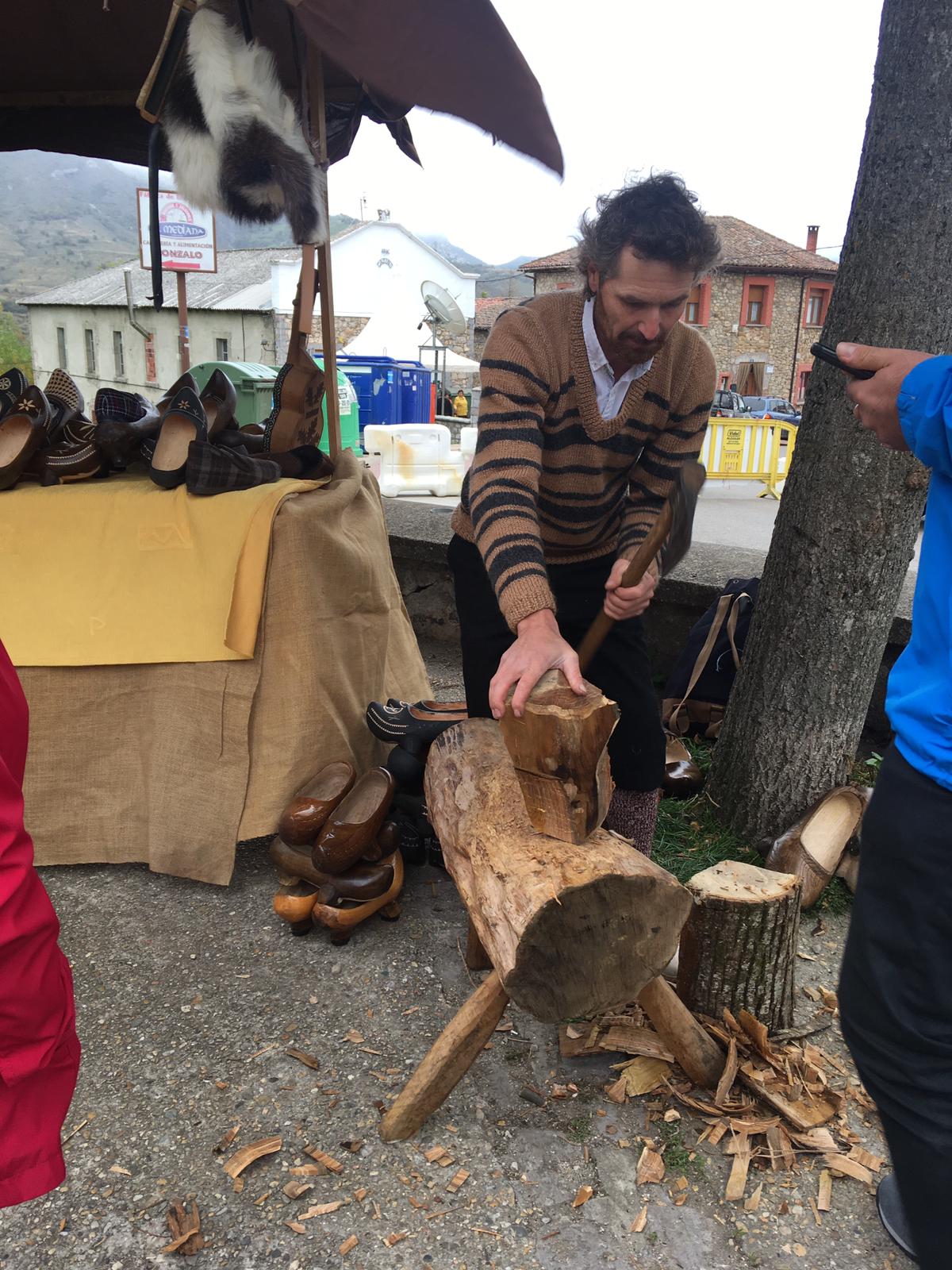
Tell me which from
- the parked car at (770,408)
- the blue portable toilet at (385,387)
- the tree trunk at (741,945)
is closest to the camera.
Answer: the tree trunk at (741,945)

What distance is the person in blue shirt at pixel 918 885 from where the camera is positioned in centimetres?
121

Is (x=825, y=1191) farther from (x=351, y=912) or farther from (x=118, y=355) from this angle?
(x=118, y=355)

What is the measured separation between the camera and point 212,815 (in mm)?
2850

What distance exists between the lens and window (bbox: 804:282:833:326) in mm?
40200

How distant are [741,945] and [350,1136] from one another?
1006 mm

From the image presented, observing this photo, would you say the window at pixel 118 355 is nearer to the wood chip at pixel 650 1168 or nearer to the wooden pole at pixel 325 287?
the wooden pole at pixel 325 287

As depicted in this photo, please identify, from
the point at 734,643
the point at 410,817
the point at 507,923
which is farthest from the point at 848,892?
the point at 507,923

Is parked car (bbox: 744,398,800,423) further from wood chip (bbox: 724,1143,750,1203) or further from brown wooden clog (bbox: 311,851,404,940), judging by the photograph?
wood chip (bbox: 724,1143,750,1203)

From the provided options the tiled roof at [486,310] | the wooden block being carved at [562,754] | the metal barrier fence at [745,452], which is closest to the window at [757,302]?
the tiled roof at [486,310]

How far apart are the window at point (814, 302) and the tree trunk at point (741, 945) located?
43.0 m

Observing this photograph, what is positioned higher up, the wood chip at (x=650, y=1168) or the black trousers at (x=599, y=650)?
the black trousers at (x=599, y=650)

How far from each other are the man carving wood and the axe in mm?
50

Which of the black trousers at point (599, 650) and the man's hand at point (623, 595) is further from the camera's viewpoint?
the black trousers at point (599, 650)

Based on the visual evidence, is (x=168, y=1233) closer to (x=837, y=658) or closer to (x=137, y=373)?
(x=837, y=658)
